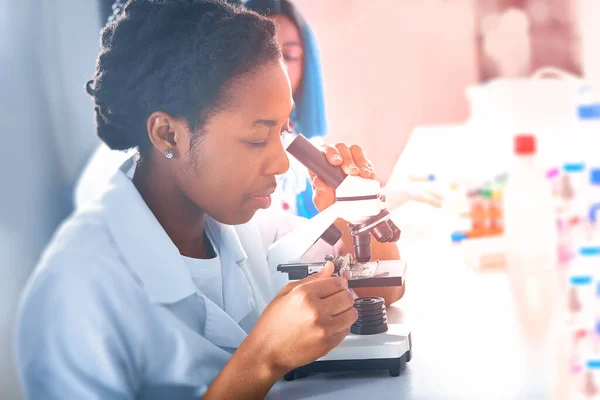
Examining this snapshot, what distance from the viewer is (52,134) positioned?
137cm

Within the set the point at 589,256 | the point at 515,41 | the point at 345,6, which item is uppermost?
the point at 345,6

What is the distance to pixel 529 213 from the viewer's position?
4.06 feet

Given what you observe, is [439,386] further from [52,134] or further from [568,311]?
[52,134]

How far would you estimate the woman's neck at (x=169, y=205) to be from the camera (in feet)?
3.98

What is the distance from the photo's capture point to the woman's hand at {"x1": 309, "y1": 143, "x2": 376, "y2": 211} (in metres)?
1.19

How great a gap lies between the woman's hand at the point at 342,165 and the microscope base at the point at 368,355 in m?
0.28

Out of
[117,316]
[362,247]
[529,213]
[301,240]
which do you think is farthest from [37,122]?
[529,213]

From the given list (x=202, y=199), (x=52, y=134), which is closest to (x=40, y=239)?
(x=52, y=134)

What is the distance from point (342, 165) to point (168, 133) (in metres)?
0.32

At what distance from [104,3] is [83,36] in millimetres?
82

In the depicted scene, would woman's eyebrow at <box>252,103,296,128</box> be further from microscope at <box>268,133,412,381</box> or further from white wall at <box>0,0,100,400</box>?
white wall at <box>0,0,100,400</box>

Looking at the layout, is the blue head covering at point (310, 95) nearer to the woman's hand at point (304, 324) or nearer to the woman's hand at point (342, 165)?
the woman's hand at point (342, 165)

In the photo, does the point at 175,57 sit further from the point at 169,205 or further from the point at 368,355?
the point at 368,355

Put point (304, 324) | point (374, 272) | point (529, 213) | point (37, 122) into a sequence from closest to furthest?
point (304, 324)
point (374, 272)
point (529, 213)
point (37, 122)
